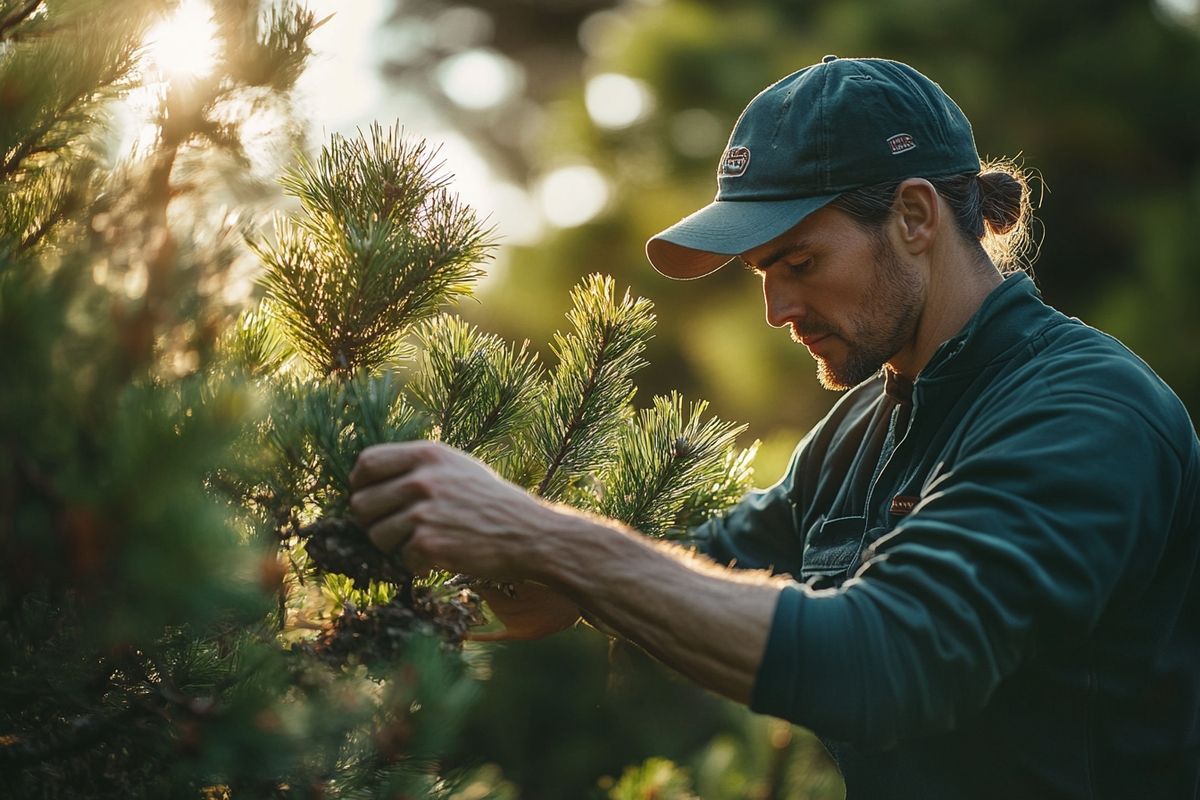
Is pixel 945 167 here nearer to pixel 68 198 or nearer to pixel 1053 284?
pixel 68 198

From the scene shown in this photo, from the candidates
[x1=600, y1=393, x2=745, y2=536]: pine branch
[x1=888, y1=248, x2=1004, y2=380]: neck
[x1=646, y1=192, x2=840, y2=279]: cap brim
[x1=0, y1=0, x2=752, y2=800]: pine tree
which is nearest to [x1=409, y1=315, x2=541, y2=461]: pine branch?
[x1=0, y1=0, x2=752, y2=800]: pine tree

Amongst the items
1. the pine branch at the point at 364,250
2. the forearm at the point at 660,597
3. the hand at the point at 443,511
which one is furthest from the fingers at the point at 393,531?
the pine branch at the point at 364,250

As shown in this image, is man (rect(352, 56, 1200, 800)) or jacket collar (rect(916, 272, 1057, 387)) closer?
man (rect(352, 56, 1200, 800))

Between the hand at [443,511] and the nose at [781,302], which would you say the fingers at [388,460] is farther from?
the nose at [781,302]

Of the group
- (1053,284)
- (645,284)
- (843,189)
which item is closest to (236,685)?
(843,189)

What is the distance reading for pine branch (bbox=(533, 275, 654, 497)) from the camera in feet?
4.35

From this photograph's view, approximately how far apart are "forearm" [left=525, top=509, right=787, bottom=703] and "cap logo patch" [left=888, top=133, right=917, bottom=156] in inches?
31.6

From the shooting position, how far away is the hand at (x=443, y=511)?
990mm

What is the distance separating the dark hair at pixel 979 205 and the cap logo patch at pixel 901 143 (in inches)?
1.9

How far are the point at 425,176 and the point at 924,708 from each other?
0.80 meters

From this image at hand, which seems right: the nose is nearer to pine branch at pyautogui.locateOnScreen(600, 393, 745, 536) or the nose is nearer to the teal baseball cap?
the teal baseball cap

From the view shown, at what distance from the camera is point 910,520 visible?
1.15m

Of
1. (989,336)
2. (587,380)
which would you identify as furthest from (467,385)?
(989,336)

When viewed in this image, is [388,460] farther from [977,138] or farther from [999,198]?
[977,138]
